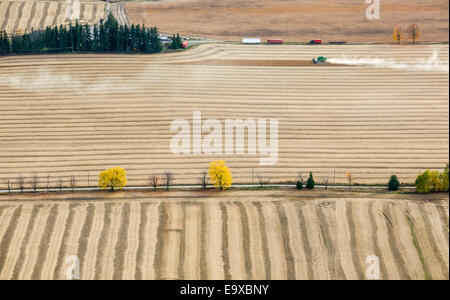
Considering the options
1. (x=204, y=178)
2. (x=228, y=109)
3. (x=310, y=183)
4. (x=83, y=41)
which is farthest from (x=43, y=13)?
(x=310, y=183)

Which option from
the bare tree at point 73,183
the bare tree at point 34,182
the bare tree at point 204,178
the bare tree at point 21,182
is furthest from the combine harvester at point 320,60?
the bare tree at point 21,182

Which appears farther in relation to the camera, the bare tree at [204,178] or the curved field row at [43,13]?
the curved field row at [43,13]

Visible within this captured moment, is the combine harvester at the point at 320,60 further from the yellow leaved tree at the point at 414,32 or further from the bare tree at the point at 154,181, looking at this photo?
the bare tree at the point at 154,181

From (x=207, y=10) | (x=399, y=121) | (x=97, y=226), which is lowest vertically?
(x=97, y=226)

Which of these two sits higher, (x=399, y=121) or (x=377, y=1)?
(x=377, y=1)
